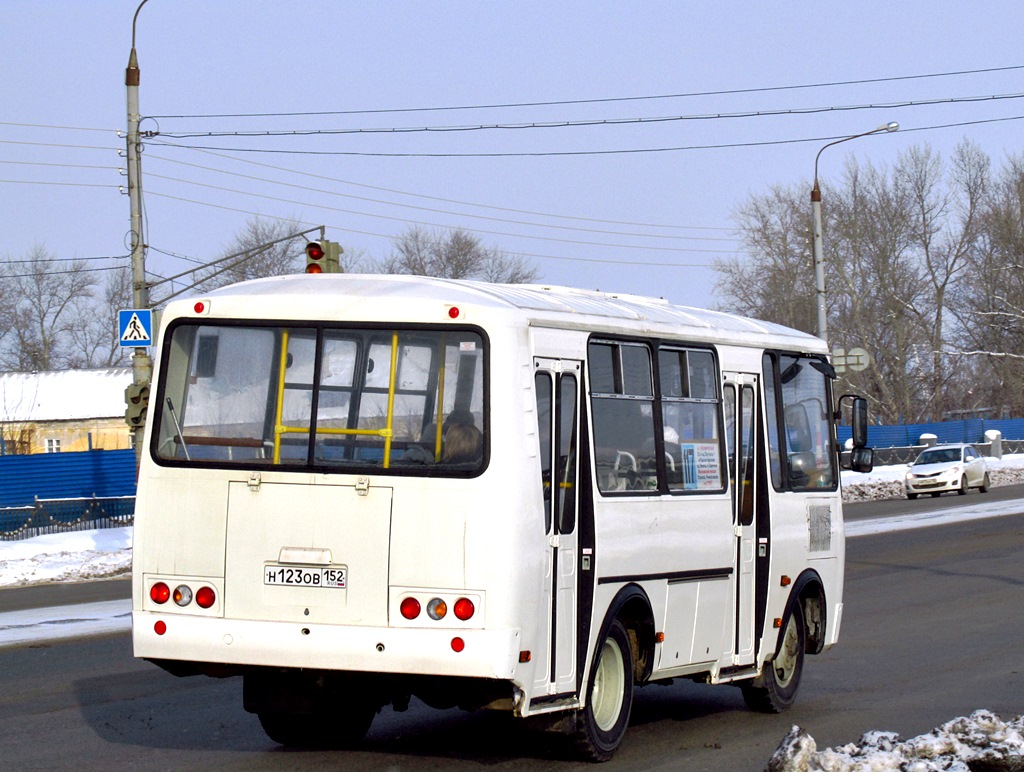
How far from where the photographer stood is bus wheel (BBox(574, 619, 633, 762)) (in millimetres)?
7645

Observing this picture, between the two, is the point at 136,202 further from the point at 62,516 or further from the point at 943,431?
the point at 943,431

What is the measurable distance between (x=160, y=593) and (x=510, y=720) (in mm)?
2691

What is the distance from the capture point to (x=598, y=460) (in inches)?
309

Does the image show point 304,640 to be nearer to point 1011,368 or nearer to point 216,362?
point 216,362

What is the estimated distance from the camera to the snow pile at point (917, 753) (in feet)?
21.1

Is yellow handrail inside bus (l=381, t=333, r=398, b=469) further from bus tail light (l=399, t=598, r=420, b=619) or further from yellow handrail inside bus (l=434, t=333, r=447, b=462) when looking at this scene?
bus tail light (l=399, t=598, r=420, b=619)

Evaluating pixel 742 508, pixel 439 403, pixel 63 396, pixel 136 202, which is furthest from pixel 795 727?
pixel 63 396

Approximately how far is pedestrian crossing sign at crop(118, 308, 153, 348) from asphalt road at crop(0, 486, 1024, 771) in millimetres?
9564

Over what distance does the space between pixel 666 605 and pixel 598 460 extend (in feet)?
3.60

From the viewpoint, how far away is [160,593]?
24.0 feet

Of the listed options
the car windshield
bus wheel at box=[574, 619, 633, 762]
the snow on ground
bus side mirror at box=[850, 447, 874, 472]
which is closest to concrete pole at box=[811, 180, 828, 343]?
the snow on ground

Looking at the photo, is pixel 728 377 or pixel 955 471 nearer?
pixel 728 377

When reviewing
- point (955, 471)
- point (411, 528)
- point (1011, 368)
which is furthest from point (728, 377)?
point (1011, 368)

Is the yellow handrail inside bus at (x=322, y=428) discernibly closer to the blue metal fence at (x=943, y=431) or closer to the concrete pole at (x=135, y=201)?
the concrete pole at (x=135, y=201)
